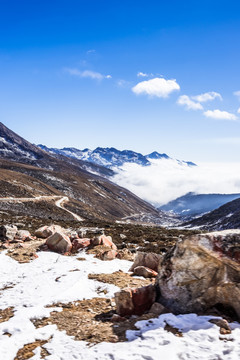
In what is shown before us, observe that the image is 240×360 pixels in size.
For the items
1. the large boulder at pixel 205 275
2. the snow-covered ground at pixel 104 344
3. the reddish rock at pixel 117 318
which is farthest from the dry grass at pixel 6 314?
the large boulder at pixel 205 275

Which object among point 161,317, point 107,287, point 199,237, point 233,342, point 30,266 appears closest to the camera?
point 233,342

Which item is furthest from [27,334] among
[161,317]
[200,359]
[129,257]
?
[129,257]

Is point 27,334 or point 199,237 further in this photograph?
point 199,237

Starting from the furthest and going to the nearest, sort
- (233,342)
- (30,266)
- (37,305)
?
(30,266), (37,305), (233,342)

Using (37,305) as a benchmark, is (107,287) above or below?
above

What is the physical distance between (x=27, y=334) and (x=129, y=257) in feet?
43.9

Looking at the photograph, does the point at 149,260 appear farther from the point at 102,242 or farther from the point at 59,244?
the point at 59,244

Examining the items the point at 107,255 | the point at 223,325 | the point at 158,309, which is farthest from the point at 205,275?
the point at 107,255

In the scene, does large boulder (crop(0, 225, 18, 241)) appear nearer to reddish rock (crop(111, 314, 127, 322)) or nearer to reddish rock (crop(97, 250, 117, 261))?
reddish rock (crop(97, 250, 117, 261))

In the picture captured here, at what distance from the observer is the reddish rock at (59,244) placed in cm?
2334

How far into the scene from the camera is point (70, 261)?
65.5ft

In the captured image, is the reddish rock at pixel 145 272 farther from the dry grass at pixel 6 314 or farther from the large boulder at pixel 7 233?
the large boulder at pixel 7 233

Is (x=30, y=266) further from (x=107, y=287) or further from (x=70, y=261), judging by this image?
(x=107, y=287)

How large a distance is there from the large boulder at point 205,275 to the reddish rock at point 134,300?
426mm
